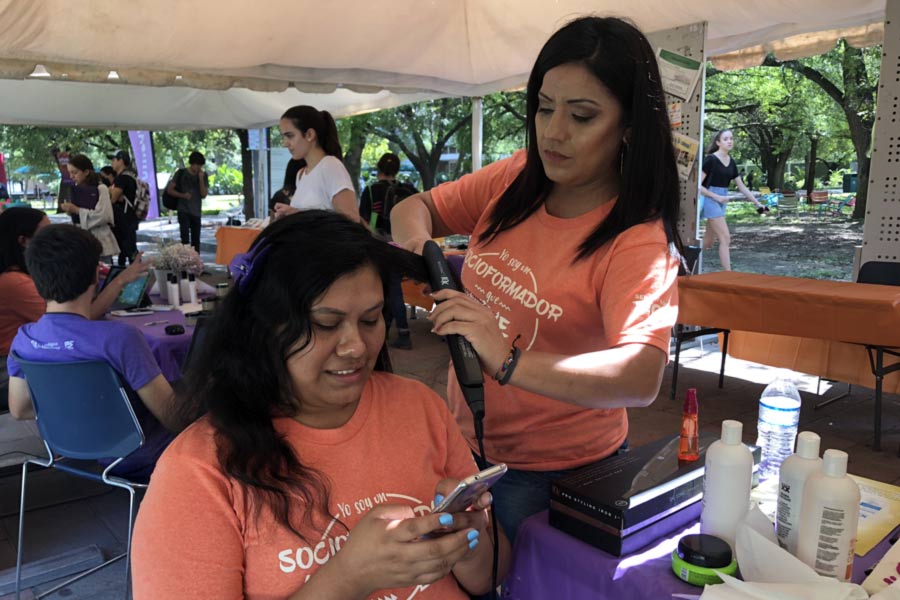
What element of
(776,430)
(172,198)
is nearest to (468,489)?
(776,430)

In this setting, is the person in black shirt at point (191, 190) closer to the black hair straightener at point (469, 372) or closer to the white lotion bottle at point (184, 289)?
the white lotion bottle at point (184, 289)

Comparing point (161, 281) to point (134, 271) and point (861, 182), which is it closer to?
point (134, 271)

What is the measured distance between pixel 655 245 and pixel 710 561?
580 millimetres

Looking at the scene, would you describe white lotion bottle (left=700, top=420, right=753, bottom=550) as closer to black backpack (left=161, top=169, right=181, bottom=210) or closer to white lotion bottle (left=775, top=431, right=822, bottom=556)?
white lotion bottle (left=775, top=431, right=822, bottom=556)

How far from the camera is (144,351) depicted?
2.60 m

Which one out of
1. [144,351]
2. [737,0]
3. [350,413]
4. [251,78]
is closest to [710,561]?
[350,413]

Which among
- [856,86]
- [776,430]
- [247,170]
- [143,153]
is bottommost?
[776,430]

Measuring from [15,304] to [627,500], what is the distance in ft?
11.7

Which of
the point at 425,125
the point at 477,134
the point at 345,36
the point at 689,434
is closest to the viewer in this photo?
the point at 689,434

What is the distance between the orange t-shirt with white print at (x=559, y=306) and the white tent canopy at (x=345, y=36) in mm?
2347

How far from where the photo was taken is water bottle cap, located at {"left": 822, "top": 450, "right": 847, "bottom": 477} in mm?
1074

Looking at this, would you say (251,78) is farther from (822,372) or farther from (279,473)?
(279,473)

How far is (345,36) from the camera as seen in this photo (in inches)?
205

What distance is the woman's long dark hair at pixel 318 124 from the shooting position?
4.41 metres
